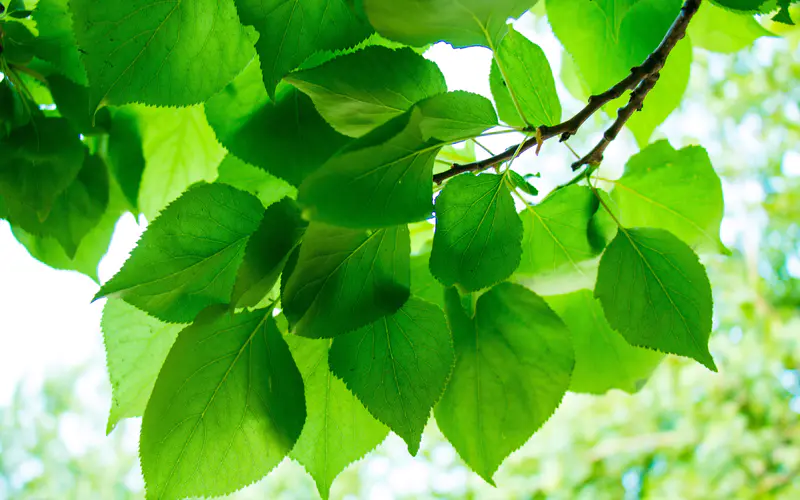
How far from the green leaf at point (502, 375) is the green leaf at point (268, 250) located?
0.09 metres

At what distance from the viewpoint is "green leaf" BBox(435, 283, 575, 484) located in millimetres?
286

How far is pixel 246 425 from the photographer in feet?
0.85

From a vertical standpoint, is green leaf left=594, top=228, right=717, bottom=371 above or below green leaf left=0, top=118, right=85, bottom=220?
above

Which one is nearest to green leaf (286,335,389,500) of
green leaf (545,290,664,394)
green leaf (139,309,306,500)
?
green leaf (139,309,306,500)

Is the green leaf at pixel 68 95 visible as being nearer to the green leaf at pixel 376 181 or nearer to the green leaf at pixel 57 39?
the green leaf at pixel 57 39

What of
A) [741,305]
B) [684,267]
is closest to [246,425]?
[684,267]

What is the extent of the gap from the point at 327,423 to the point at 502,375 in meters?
0.08

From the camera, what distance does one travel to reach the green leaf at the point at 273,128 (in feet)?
0.89

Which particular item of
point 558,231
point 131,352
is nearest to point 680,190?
point 558,231

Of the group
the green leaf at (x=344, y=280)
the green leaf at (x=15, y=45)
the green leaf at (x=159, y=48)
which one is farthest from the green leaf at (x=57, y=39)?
the green leaf at (x=344, y=280)

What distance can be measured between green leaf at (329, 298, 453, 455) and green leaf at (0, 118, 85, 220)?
21 centimetres

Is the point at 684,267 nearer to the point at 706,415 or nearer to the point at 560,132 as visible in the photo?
the point at 560,132

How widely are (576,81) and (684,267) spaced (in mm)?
175

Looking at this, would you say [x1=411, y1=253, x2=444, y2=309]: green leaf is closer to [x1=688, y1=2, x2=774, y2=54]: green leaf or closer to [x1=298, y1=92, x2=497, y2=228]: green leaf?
[x1=298, y1=92, x2=497, y2=228]: green leaf
